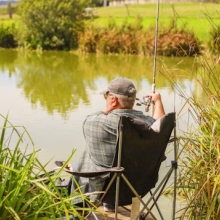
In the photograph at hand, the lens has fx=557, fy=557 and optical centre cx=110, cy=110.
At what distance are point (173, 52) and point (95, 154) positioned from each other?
13844mm

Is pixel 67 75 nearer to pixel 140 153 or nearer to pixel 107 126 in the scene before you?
pixel 107 126

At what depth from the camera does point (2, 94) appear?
841 centimetres

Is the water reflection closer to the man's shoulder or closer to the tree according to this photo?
the tree

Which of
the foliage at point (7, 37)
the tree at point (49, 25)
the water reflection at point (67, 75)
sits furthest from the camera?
the foliage at point (7, 37)

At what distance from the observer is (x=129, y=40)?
17219 millimetres

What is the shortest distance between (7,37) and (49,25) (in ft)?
6.57

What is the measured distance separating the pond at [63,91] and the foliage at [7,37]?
551cm

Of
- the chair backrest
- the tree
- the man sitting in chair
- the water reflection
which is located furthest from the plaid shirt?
the tree

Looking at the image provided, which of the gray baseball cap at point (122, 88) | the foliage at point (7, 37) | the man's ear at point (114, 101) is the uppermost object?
the gray baseball cap at point (122, 88)

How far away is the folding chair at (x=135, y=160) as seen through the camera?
2.35m

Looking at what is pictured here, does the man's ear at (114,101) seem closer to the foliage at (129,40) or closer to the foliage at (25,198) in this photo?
the foliage at (25,198)

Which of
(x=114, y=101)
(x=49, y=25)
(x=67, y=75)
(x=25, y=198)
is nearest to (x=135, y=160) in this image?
(x=114, y=101)

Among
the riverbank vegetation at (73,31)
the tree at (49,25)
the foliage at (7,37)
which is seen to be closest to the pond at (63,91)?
the riverbank vegetation at (73,31)

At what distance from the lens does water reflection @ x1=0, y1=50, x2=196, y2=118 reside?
8094mm
